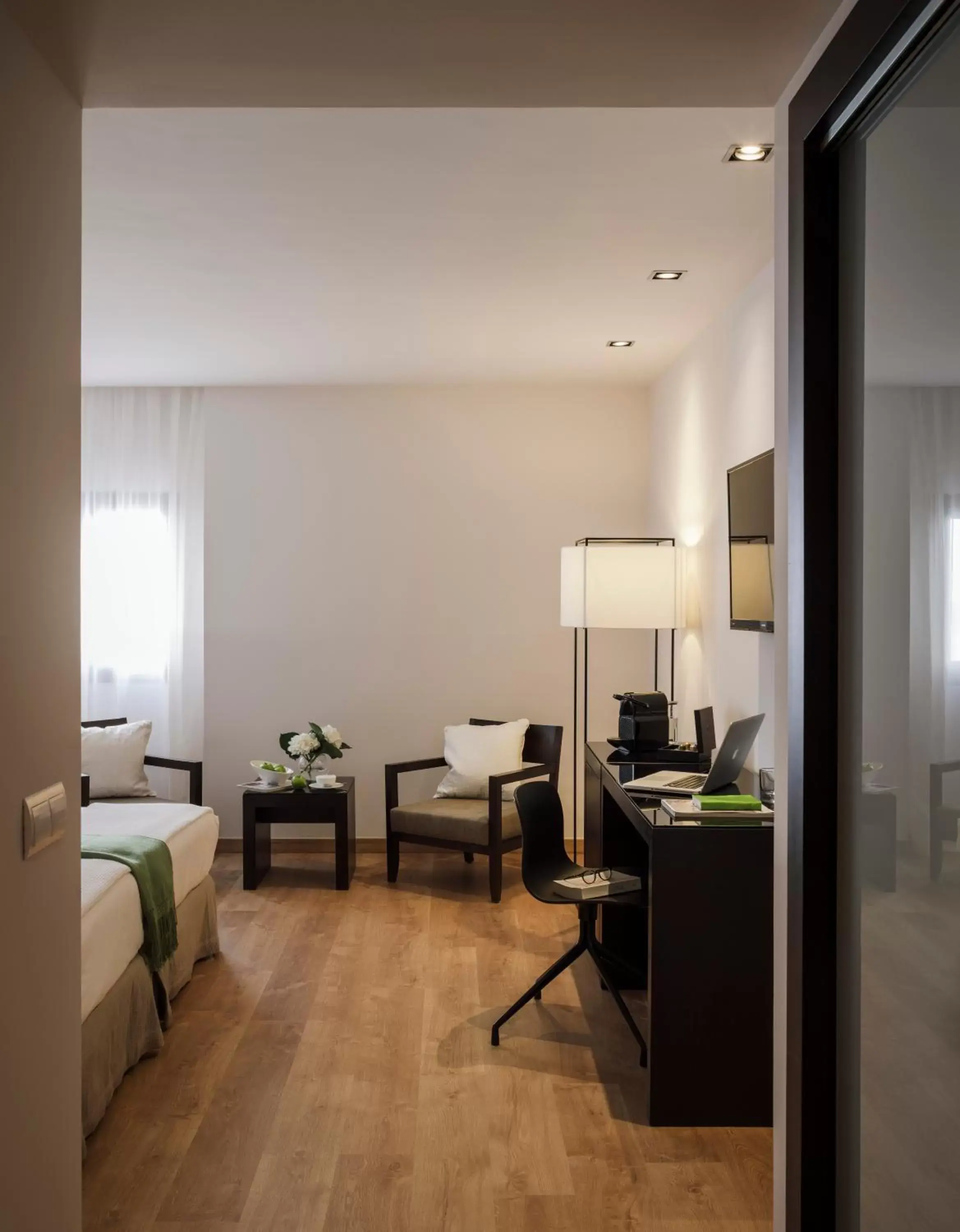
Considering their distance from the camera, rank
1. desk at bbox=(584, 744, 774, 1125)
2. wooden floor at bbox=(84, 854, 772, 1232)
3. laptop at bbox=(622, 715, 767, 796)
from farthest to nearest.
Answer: laptop at bbox=(622, 715, 767, 796) < desk at bbox=(584, 744, 774, 1125) < wooden floor at bbox=(84, 854, 772, 1232)

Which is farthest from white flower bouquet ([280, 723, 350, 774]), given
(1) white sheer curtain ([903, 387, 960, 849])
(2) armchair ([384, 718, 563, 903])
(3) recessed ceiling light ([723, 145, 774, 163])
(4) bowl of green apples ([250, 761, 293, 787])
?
(1) white sheer curtain ([903, 387, 960, 849])

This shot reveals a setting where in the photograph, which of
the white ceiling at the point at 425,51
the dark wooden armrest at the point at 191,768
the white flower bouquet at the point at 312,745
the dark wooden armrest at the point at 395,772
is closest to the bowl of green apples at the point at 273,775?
the white flower bouquet at the point at 312,745

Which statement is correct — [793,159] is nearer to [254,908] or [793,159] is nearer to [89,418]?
[254,908]

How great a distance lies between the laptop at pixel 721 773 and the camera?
130 inches

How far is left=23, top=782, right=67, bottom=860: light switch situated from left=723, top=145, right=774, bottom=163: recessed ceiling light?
2.43 meters

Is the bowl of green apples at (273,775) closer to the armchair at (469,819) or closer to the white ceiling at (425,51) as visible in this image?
the armchair at (469,819)

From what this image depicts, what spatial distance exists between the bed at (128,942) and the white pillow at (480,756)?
158 cm

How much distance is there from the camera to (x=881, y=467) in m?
1.50

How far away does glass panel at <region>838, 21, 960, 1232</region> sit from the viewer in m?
1.29

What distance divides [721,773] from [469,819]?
2328 mm

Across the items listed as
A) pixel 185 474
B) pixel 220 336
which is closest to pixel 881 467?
pixel 220 336

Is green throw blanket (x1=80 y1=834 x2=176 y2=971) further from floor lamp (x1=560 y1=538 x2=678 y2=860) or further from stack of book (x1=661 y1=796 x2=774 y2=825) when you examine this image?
floor lamp (x1=560 y1=538 x2=678 y2=860)

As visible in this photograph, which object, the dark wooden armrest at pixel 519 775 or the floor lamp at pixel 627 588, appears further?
the dark wooden armrest at pixel 519 775

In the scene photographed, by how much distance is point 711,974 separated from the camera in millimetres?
3070
